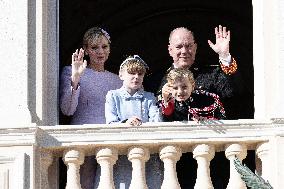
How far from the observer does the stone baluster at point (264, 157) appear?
597 inches

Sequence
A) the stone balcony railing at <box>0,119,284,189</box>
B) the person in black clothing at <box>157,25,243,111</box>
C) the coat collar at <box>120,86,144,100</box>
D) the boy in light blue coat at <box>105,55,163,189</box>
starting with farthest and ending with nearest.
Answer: the person in black clothing at <box>157,25,243,111</box> → the coat collar at <box>120,86,144,100</box> → the boy in light blue coat at <box>105,55,163,189</box> → the stone balcony railing at <box>0,119,284,189</box>

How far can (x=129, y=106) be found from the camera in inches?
612

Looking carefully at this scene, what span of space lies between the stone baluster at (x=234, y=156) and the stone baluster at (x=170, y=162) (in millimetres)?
449

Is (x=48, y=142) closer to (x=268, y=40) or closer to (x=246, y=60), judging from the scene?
(x=268, y=40)

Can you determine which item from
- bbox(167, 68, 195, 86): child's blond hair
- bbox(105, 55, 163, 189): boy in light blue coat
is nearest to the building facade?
bbox(105, 55, 163, 189): boy in light blue coat

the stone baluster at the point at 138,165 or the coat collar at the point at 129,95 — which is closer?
the stone baluster at the point at 138,165

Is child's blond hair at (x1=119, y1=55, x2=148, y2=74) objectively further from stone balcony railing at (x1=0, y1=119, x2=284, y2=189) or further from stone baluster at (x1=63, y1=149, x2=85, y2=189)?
stone baluster at (x1=63, y1=149, x2=85, y2=189)

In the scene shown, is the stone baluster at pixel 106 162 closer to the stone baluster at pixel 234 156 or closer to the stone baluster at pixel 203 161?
the stone baluster at pixel 203 161

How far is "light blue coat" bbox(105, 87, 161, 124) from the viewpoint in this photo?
1549 cm

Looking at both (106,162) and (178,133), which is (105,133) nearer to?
(106,162)

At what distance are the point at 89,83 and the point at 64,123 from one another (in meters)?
0.45

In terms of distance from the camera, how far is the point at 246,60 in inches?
810

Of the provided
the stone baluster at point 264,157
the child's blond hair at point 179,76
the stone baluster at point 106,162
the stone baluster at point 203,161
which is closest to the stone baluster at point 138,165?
the stone baluster at point 106,162

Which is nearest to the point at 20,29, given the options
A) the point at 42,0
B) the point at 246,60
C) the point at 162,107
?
the point at 42,0
